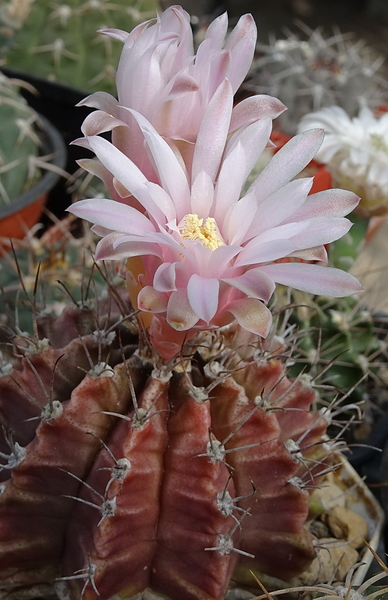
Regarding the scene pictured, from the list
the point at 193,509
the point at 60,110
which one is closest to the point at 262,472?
the point at 193,509

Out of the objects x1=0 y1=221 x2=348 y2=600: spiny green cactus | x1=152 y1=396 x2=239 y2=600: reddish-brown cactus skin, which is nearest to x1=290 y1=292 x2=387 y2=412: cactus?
x1=0 y1=221 x2=348 y2=600: spiny green cactus

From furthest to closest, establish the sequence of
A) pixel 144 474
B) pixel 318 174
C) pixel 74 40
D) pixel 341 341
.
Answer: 1. pixel 74 40
2. pixel 318 174
3. pixel 341 341
4. pixel 144 474

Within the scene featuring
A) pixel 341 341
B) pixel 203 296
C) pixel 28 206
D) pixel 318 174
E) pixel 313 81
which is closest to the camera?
pixel 203 296

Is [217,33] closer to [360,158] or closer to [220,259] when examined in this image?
[220,259]

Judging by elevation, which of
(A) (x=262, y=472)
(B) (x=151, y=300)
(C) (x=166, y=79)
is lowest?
(A) (x=262, y=472)

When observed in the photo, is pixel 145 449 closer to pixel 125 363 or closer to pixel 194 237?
pixel 125 363

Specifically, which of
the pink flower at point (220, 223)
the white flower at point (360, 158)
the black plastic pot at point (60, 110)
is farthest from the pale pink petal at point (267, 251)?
the black plastic pot at point (60, 110)

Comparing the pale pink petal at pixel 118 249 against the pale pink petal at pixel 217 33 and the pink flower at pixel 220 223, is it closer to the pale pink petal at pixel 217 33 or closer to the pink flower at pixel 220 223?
the pink flower at pixel 220 223

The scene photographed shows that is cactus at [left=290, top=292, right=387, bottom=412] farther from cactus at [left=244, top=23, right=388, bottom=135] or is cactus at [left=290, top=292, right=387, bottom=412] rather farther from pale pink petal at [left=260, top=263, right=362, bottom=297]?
cactus at [left=244, top=23, right=388, bottom=135]
